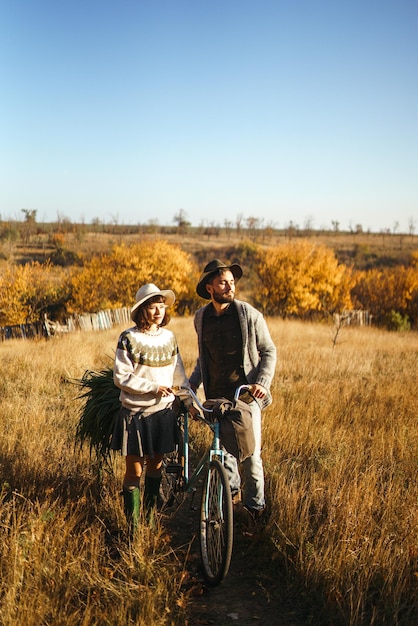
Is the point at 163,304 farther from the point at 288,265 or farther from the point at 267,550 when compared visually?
the point at 288,265

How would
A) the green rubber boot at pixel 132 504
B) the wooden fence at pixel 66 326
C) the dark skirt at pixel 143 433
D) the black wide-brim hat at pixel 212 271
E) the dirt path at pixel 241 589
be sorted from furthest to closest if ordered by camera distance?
the wooden fence at pixel 66 326 < the black wide-brim hat at pixel 212 271 < the green rubber boot at pixel 132 504 < the dark skirt at pixel 143 433 < the dirt path at pixel 241 589

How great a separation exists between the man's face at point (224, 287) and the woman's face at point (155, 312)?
18.3 inches

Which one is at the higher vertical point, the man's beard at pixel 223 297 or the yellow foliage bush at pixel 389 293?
the man's beard at pixel 223 297

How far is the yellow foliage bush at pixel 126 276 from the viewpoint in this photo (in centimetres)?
2812

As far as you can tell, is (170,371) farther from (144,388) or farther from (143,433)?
(143,433)

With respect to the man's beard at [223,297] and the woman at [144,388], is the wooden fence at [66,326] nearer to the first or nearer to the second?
the man's beard at [223,297]

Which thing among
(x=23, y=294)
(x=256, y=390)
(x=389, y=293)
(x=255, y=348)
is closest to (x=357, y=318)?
(x=389, y=293)

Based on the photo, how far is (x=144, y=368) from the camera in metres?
3.37

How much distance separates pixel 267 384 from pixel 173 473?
1.01m

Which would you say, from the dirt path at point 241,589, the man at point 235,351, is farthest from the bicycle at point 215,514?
the man at point 235,351

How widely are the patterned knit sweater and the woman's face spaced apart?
0.09 metres

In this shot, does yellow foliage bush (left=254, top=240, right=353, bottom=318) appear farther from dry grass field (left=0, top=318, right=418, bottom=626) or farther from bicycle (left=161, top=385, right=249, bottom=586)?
bicycle (left=161, top=385, right=249, bottom=586)

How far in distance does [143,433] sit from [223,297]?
3.72ft

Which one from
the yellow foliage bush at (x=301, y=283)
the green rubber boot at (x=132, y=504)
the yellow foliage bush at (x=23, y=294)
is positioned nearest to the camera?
the green rubber boot at (x=132, y=504)
